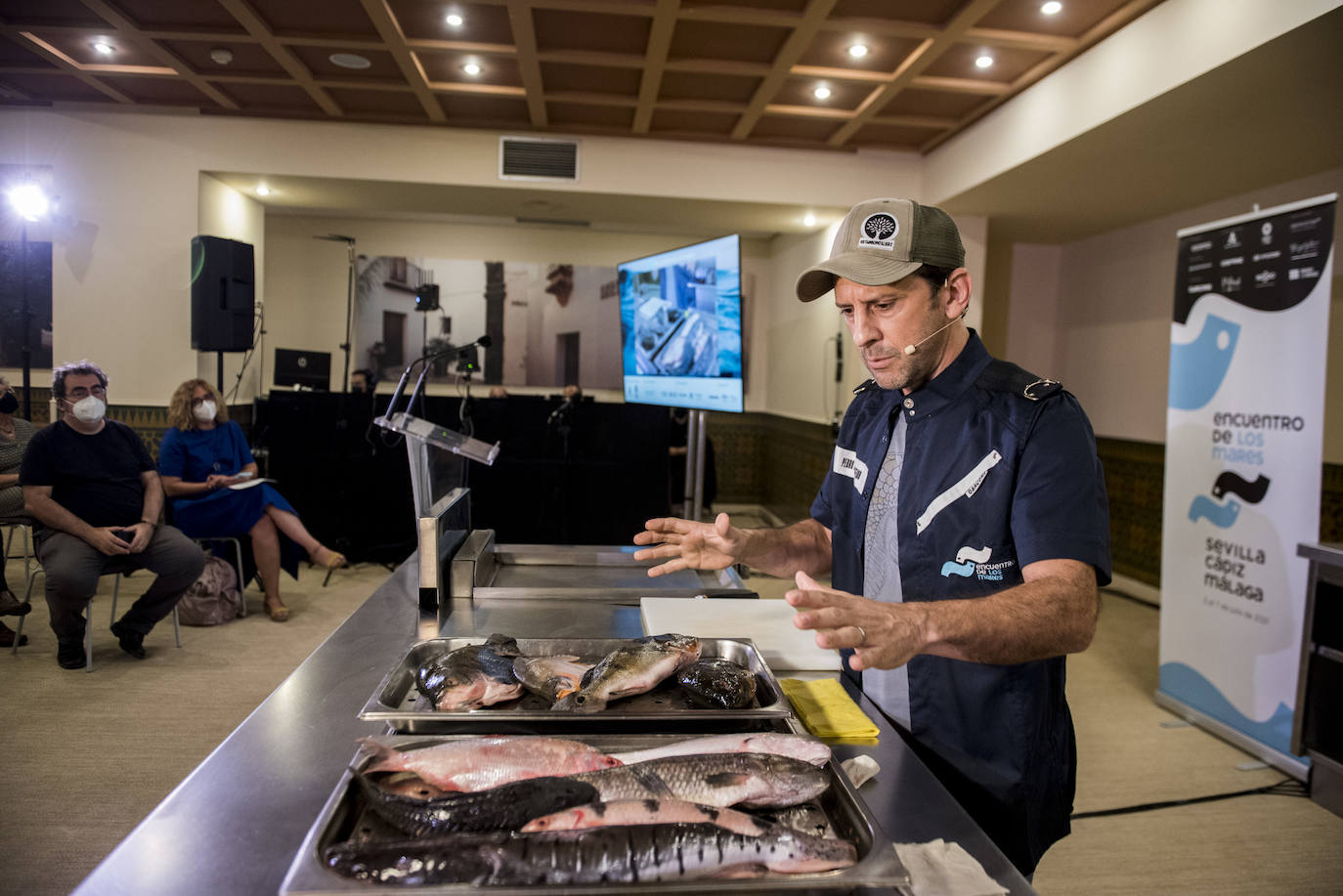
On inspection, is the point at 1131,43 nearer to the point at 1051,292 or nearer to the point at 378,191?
the point at 1051,292

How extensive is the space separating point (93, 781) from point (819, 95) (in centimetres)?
517

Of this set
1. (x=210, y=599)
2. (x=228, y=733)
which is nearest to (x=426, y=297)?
(x=210, y=599)

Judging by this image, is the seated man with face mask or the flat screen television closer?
the flat screen television

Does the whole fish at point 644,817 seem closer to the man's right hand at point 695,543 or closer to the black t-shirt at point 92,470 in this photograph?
the man's right hand at point 695,543

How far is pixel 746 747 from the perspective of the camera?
3.02ft

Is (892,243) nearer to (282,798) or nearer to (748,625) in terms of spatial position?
(748,625)

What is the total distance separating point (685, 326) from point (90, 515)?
2.96 meters

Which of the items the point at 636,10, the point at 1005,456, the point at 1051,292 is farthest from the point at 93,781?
the point at 1051,292

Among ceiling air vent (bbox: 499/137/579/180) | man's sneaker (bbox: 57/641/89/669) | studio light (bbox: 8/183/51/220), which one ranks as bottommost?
man's sneaker (bbox: 57/641/89/669)

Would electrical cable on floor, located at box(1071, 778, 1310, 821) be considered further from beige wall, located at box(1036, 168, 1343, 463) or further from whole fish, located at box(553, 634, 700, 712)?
beige wall, located at box(1036, 168, 1343, 463)

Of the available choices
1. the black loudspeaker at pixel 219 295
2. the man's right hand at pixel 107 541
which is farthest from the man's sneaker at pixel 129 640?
the black loudspeaker at pixel 219 295

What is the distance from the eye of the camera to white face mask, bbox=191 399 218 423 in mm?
4770

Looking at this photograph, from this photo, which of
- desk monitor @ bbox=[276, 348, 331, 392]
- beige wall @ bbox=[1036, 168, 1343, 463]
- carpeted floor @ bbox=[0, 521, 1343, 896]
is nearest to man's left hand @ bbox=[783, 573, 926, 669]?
carpeted floor @ bbox=[0, 521, 1343, 896]

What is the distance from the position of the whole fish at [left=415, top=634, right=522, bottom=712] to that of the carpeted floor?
1911mm
